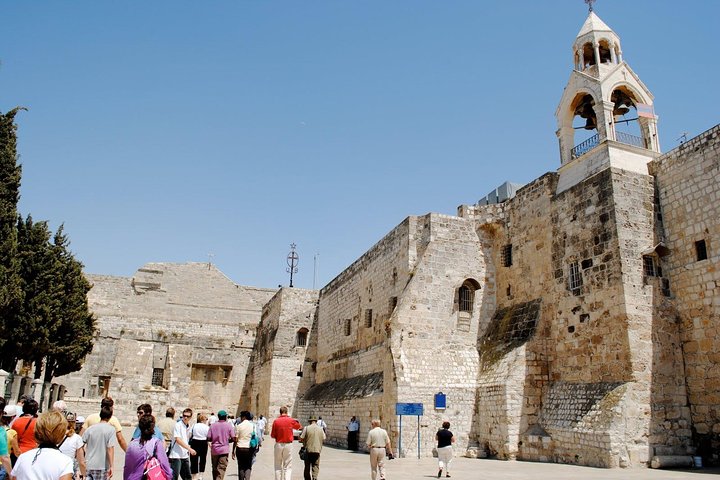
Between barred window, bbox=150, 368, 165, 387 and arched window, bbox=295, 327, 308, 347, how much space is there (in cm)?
852

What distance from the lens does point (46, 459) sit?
13.8ft

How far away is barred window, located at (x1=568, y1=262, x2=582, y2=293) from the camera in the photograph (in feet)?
50.1

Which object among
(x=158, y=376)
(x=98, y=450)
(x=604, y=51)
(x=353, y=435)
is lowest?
(x=353, y=435)

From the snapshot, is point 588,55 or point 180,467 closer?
point 180,467

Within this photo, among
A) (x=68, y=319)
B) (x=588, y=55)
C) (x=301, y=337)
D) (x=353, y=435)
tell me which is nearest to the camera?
(x=588, y=55)

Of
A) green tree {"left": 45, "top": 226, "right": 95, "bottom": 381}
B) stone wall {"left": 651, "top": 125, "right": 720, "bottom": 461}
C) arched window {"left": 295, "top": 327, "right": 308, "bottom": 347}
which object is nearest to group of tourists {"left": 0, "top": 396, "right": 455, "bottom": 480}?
stone wall {"left": 651, "top": 125, "right": 720, "bottom": 461}

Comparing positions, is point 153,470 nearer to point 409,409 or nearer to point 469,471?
point 469,471

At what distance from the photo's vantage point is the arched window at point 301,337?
97.5 feet

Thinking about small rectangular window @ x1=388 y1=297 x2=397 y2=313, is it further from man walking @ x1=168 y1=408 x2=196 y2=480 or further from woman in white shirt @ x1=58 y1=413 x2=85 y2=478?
woman in white shirt @ x1=58 y1=413 x2=85 y2=478

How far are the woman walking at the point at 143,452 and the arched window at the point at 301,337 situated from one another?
946 inches

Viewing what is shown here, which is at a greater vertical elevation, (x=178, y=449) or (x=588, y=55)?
(x=588, y=55)

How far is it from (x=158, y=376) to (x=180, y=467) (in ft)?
84.8

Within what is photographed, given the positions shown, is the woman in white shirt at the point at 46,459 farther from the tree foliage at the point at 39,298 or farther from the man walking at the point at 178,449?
the tree foliage at the point at 39,298

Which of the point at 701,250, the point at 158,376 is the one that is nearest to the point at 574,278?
the point at 701,250
